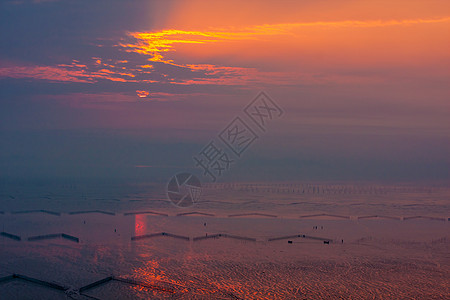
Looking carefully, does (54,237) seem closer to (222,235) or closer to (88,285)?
(222,235)

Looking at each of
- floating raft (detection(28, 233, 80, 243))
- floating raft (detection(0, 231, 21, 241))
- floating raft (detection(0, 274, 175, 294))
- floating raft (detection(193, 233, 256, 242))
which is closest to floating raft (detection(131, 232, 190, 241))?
floating raft (detection(193, 233, 256, 242))

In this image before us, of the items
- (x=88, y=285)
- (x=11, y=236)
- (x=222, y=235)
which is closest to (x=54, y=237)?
(x=11, y=236)

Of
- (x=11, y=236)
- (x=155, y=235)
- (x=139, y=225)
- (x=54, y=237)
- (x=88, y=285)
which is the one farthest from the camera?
(x=139, y=225)

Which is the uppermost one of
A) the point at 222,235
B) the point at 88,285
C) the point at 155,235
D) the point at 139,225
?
the point at 139,225

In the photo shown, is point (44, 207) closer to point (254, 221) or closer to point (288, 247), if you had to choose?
point (254, 221)

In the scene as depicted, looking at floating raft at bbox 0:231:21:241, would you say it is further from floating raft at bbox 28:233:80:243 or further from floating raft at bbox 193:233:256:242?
floating raft at bbox 193:233:256:242

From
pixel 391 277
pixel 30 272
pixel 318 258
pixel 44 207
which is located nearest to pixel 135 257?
pixel 30 272

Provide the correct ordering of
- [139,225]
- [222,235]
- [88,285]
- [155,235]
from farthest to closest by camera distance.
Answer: [139,225] < [222,235] < [155,235] < [88,285]

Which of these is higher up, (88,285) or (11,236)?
(11,236)

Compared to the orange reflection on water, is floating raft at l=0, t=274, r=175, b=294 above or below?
below

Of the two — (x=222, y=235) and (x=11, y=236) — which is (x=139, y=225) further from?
(x=11, y=236)

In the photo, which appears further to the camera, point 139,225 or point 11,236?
point 139,225

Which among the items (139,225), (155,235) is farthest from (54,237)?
(139,225)
